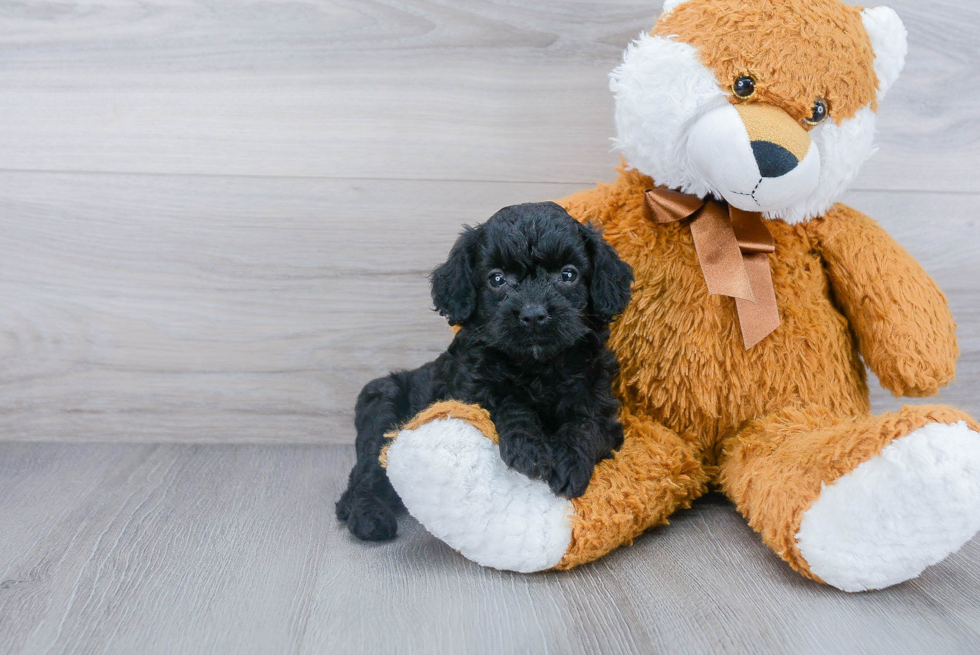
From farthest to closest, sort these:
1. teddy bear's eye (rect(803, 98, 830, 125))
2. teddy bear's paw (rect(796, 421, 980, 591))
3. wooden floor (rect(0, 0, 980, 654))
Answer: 1. wooden floor (rect(0, 0, 980, 654))
2. teddy bear's eye (rect(803, 98, 830, 125))
3. teddy bear's paw (rect(796, 421, 980, 591))

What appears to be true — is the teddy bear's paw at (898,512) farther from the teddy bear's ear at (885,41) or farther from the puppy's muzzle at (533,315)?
the teddy bear's ear at (885,41)

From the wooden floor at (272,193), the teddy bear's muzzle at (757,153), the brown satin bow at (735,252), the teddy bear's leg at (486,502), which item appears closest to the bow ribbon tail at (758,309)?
the brown satin bow at (735,252)

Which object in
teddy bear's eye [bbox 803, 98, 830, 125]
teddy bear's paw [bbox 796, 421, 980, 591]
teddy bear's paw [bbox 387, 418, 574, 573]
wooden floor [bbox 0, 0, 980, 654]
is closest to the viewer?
teddy bear's paw [bbox 796, 421, 980, 591]

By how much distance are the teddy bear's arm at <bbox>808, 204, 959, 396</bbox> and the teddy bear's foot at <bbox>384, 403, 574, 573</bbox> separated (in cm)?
58

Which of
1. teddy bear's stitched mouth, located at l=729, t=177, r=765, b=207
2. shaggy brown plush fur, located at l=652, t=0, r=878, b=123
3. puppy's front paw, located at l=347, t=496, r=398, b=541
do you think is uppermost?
shaggy brown plush fur, located at l=652, t=0, r=878, b=123

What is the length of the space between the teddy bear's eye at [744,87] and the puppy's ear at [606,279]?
290 millimetres

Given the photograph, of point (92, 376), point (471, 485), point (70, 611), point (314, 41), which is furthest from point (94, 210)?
point (471, 485)

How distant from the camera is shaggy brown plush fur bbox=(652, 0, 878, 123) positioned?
3.65 ft

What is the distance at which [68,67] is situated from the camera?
159 centimetres

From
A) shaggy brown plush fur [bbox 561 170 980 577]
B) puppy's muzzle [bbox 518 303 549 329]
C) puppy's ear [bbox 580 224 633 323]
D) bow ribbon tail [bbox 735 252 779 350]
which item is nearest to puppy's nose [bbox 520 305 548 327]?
puppy's muzzle [bbox 518 303 549 329]

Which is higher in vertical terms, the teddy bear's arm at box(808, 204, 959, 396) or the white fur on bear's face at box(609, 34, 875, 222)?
the white fur on bear's face at box(609, 34, 875, 222)

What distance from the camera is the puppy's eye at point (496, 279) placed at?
1.12 meters

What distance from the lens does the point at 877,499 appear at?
95 cm

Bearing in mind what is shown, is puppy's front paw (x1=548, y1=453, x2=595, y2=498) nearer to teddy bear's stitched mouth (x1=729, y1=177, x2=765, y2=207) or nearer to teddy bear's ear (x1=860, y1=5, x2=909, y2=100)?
teddy bear's stitched mouth (x1=729, y1=177, x2=765, y2=207)
